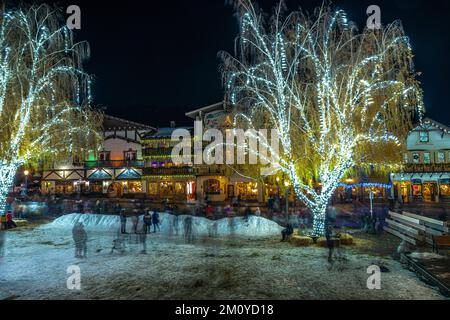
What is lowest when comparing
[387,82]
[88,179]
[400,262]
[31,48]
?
[400,262]

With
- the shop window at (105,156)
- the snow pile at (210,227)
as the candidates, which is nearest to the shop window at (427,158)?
the snow pile at (210,227)

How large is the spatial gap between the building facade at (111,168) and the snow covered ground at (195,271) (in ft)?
90.9

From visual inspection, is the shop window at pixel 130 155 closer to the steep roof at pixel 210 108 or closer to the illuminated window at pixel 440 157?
the steep roof at pixel 210 108

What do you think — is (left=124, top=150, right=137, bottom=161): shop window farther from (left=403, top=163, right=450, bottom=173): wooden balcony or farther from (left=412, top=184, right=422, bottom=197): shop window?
(left=412, top=184, right=422, bottom=197): shop window

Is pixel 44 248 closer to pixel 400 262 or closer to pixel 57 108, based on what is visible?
pixel 57 108

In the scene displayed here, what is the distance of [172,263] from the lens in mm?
11648

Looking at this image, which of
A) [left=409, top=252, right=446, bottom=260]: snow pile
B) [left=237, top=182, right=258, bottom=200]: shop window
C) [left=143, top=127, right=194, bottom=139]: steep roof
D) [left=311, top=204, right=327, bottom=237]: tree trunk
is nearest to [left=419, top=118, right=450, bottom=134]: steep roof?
[left=237, top=182, right=258, bottom=200]: shop window

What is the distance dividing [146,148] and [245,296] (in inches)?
1431

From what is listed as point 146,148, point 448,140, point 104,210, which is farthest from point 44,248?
point 448,140

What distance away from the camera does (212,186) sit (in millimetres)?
39406

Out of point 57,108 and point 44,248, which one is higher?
point 57,108

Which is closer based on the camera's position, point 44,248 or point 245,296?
point 245,296

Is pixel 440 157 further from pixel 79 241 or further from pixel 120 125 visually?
pixel 120 125

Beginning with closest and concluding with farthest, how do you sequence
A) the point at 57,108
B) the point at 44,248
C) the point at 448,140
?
the point at 44,248
the point at 57,108
the point at 448,140
